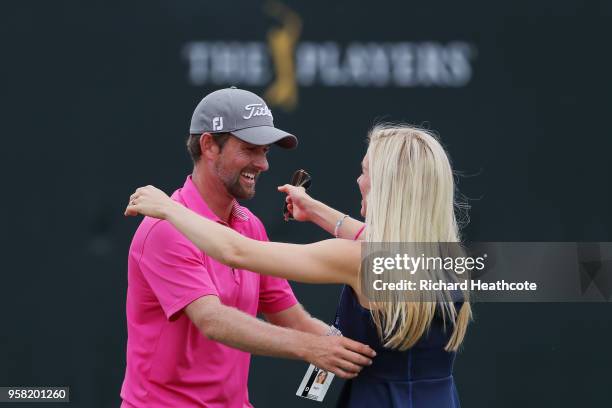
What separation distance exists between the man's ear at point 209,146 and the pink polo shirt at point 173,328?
281mm

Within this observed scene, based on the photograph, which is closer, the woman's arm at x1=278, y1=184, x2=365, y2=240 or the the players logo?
the the players logo

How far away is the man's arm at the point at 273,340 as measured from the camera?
8.80ft

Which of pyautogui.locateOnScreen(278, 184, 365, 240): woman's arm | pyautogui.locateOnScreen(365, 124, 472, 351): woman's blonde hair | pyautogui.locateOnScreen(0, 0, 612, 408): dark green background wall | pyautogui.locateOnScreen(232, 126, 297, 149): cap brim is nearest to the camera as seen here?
pyautogui.locateOnScreen(365, 124, 472, 351): woman's blonde hair

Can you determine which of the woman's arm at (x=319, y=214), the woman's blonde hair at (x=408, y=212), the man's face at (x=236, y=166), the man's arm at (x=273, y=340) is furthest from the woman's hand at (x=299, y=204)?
the woman's blonde hair at (x=408, y=212)

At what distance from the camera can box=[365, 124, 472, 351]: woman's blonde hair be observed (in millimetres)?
2643

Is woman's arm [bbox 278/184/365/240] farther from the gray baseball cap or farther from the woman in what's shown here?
the woman

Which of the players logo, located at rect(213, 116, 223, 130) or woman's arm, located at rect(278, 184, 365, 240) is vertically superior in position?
the players logo, located at rect(213, 116, 223, 130)

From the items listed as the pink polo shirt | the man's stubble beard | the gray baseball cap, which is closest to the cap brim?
the gray baseball cap

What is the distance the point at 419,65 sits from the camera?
4.21 meters

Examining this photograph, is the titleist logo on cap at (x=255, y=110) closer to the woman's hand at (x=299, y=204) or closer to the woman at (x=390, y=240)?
the woman's hand at (x=299, y=204)

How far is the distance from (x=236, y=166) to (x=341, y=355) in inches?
29.1

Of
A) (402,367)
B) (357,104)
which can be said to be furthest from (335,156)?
(402,367)

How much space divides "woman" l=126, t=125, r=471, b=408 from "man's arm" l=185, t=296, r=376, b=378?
0.06m

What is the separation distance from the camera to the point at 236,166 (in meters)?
3.16
